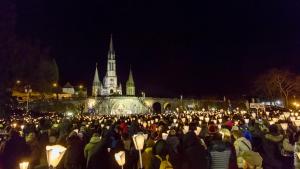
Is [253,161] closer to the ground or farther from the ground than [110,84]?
closer to the ground

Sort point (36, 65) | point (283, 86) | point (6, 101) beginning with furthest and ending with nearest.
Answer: point (283, 86)
point (36, 65)
point (6, 101)

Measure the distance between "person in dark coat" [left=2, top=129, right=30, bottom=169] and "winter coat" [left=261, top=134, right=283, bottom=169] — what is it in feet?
22.7

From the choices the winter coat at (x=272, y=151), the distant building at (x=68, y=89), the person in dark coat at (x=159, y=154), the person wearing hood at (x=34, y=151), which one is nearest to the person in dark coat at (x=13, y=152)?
the person wearing hood at (x=34, y=151)

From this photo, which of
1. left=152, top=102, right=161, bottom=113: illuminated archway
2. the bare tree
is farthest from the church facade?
the bare tree

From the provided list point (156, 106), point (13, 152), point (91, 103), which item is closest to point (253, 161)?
point (13, 152)

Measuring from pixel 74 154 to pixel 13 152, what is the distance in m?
1.85

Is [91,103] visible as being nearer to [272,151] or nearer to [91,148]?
[91,148]

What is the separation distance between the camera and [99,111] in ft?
347

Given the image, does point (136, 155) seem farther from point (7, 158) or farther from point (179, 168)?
point (7, 158)

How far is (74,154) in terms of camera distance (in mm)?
10781

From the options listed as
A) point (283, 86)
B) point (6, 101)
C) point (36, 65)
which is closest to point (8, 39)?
point (6, 101)

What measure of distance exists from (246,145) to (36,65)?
42.9 meters

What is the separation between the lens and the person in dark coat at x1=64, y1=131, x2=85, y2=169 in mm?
10773

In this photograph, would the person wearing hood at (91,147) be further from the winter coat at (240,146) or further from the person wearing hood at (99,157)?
the winter coat at (240,146)
